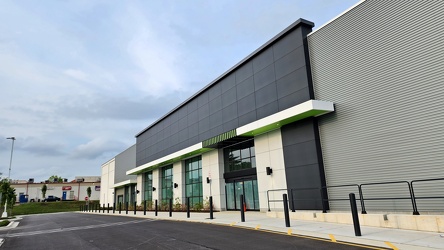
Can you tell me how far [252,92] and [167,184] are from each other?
A: 1730 cm

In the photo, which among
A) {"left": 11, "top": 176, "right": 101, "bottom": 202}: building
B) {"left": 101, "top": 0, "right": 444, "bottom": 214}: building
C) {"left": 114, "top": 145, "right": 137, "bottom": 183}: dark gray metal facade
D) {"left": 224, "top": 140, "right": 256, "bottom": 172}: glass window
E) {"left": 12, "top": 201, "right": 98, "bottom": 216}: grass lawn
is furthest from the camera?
{"left": 11, "top": 176, "right": 101, "bottom": 202}: building

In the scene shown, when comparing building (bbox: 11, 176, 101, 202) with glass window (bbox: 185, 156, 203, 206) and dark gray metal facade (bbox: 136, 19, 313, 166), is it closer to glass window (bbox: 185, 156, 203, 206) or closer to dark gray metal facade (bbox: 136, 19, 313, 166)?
dark gray metal facade (bbox: 136, 19, 313, 166)

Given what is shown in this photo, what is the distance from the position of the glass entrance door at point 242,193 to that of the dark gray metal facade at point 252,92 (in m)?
4.06

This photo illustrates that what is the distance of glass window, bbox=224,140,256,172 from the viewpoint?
67.3 feet

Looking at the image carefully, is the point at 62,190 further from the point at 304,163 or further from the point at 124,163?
the point at 304,163

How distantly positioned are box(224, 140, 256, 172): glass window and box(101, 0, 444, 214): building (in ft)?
0.26

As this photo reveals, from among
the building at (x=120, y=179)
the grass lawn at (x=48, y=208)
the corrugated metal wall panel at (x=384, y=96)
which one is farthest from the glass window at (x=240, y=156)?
the grass lawn at (x=48, y=208)

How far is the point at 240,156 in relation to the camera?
21688 millimetres

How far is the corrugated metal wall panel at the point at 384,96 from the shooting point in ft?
35.7

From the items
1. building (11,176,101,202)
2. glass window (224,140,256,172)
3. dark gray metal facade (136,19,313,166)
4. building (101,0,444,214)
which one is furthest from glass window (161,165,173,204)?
building (11,176,101,202)

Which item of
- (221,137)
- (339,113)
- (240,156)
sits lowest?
(240,156)

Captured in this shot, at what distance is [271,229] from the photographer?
10.9 meters

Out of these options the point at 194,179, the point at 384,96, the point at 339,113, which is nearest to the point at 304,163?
the point at 339,113

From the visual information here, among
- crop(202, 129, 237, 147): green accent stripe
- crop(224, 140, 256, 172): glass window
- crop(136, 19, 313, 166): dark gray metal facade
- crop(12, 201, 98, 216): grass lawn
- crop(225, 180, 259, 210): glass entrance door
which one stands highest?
crop(136, 19, 313, 166): dark gray metal facade
